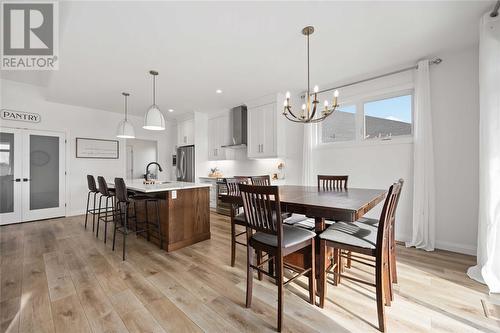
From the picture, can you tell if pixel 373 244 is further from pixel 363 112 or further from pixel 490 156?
pixel 363 112

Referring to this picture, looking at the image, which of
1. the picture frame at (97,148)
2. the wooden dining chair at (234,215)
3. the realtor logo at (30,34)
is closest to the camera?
the realtor logo at (30,34)

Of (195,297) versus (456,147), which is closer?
(195,297)

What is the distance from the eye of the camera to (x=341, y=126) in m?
3.80

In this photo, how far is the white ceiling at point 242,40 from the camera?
2.00 metres

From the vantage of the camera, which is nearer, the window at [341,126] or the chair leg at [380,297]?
the chair leg at [380,297]

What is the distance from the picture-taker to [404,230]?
313 centimetres

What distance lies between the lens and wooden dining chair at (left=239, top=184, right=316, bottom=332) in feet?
4.91

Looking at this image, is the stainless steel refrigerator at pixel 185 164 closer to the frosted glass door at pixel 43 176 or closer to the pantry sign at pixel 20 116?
the frosted glass door at pixel 43 176

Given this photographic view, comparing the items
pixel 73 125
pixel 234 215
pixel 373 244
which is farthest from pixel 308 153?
pixel 73 125

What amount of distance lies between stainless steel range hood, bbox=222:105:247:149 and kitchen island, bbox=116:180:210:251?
1924 millimetres

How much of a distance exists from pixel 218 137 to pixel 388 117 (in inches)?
150

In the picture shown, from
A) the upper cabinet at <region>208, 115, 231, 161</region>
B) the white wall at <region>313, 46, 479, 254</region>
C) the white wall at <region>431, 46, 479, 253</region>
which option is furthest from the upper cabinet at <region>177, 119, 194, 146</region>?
the white wall at <region>431, 46, 479, 253</region>

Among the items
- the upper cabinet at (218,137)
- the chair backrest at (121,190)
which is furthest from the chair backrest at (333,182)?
the upper cabinet at (218,137)

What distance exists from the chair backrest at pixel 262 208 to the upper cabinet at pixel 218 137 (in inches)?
149
